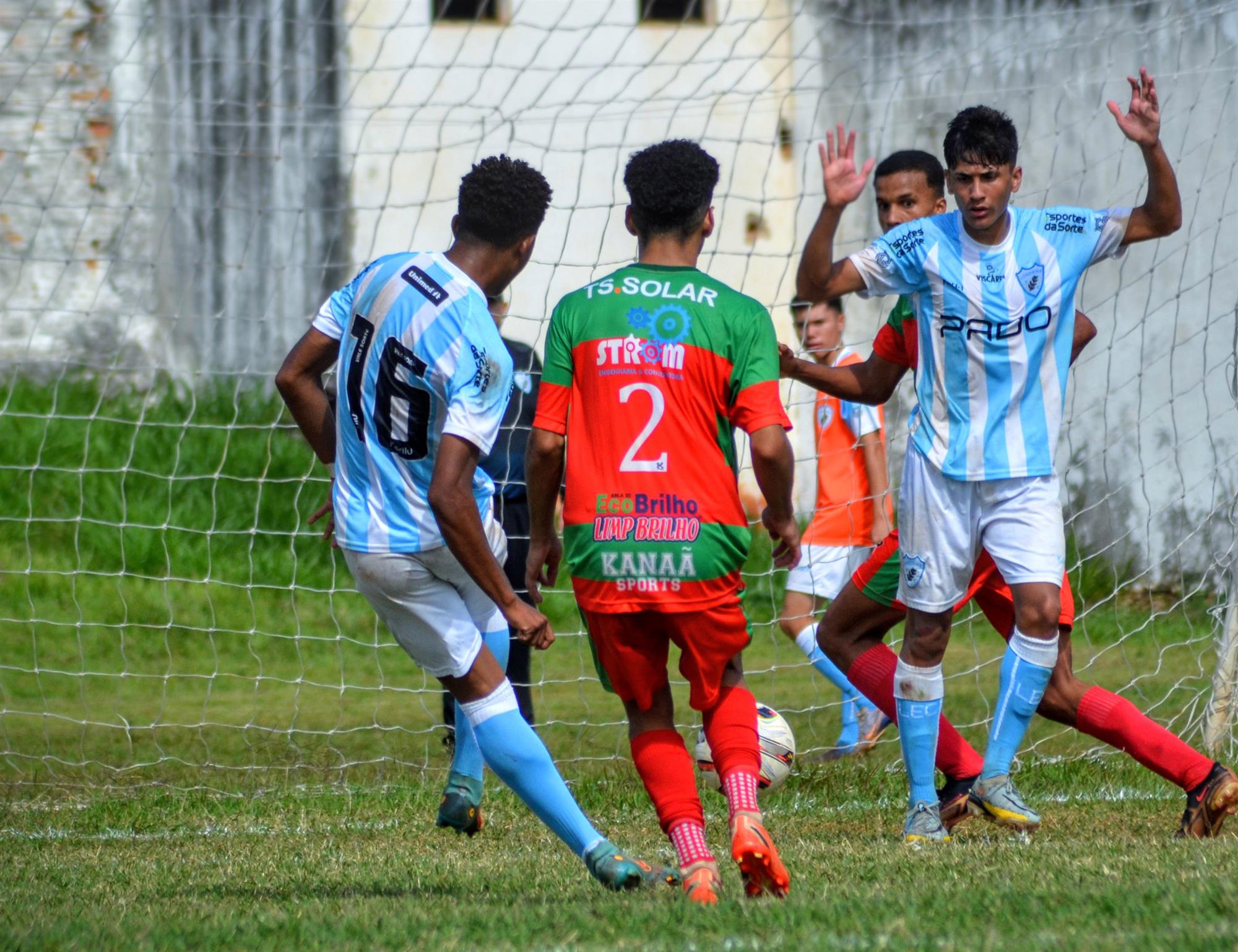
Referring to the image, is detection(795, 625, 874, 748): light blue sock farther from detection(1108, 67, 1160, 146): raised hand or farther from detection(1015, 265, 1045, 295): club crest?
detection(1108, 67, 1160, 146): raised hand

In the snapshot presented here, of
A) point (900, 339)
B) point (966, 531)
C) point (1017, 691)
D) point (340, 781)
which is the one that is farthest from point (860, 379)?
point (340, 781)

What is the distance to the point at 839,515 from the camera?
6898 millimetres

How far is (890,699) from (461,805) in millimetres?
1373

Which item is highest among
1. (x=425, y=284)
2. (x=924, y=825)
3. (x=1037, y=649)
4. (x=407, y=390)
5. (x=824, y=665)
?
(x=425, y=284)

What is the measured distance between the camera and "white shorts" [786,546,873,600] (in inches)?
271

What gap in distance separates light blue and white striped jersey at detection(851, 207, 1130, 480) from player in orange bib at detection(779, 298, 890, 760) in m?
1.91

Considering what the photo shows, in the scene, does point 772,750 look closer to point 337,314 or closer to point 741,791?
point 741,791

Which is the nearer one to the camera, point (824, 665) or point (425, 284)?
point (425, 284)

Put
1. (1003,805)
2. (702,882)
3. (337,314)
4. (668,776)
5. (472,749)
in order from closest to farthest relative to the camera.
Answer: (702,882)
(668,776)
(337,314)
(1003,805)
(472,749)

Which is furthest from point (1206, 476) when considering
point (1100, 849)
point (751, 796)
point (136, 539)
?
point (136, 539)

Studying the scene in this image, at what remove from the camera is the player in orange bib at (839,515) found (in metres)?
6.54

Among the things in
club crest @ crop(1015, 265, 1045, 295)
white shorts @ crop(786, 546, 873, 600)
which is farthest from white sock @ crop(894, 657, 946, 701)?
white shorts @ crop(786, 546, 873, 600)

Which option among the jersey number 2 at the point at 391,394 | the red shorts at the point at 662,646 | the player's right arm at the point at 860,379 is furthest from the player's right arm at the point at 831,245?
the jersey number 2 at the point at 391,394

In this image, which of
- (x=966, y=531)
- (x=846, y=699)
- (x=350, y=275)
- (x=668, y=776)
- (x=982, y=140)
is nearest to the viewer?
(x=668, y=776)
